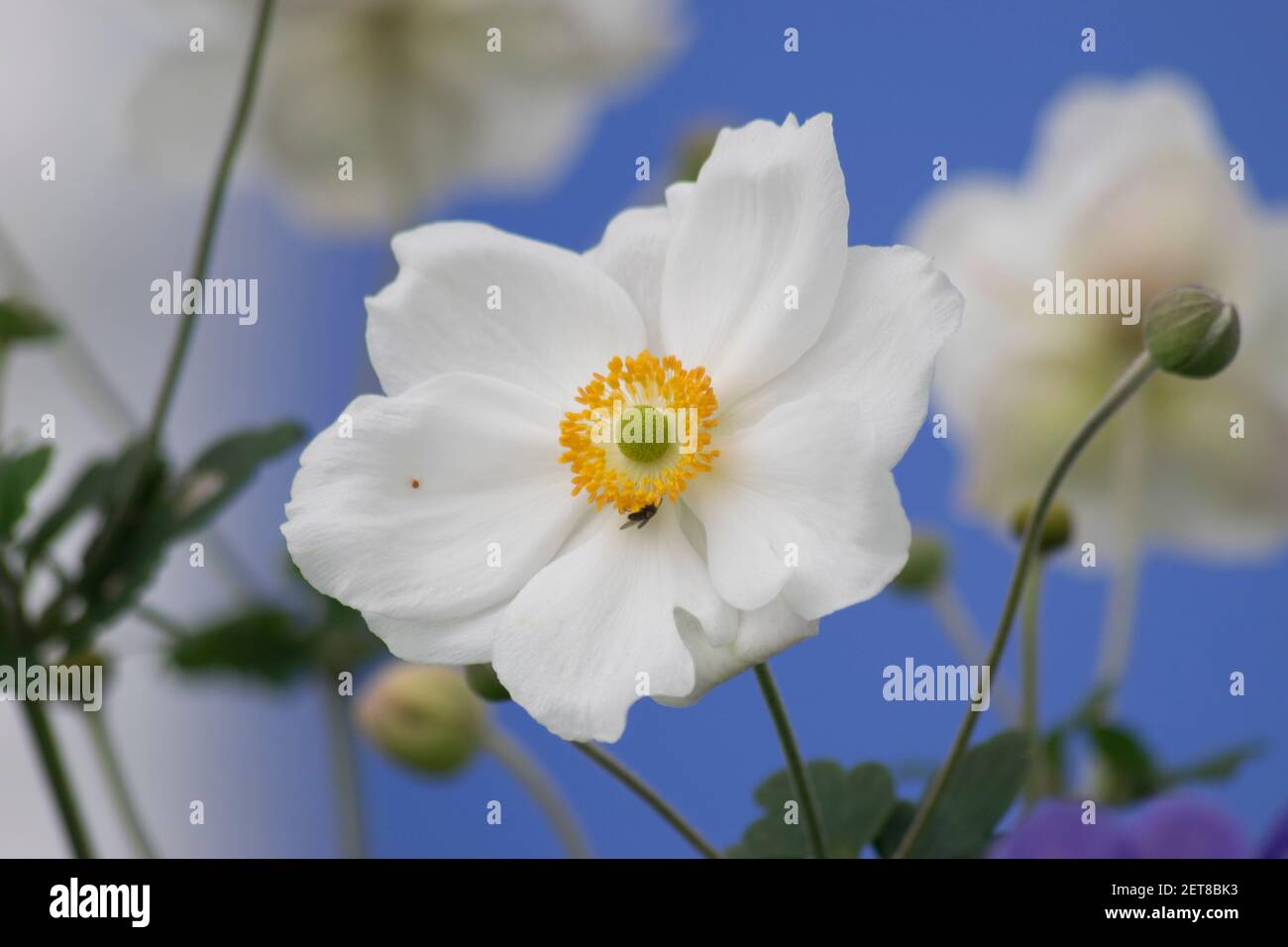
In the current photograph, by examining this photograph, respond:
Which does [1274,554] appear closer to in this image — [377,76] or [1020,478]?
[1020,478]

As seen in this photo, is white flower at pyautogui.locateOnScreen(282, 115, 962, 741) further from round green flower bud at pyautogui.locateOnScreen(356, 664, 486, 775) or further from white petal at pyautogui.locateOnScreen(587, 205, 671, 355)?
round green flower bud at pyautogui.locateOnScreen(356, 664, 486, 775)

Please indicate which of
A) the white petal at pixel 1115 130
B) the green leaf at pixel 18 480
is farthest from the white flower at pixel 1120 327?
the green leaf at pixel 18 480

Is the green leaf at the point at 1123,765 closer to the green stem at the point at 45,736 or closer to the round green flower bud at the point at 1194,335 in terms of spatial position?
the round green flower bud at the point at 1194,335

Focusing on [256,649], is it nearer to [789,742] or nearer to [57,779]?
[57,779]

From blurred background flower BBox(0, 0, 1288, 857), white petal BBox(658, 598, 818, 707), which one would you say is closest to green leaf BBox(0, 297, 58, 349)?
blurred background flower BBox(0, 0, 1288, 857)

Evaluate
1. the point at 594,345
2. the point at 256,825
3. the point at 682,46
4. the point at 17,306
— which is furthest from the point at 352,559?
the point at 256,825

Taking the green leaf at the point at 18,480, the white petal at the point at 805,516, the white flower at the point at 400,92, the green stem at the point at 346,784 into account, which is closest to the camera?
the white petal at the point at 805,516

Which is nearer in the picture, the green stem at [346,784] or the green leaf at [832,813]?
the green leaf at [832,813]
